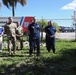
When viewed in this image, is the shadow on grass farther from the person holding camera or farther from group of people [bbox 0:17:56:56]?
the person holding camera

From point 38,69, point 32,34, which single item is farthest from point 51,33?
point 38,69

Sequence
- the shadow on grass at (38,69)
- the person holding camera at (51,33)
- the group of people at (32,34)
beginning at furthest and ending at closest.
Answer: the person holding camera at (51,33) → the group of people at (32,34) → the shadow on grass at (38,69)

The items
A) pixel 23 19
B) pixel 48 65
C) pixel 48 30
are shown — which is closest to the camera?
pixel 48 65

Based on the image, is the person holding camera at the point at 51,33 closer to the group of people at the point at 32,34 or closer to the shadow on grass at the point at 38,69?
the group of people at the point at 32,34

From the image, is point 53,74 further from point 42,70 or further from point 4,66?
point 4,66

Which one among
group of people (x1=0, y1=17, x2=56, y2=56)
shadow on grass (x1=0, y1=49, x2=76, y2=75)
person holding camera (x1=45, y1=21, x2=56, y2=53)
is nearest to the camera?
shadow on grass (x1=0, y1=49, x2=76, y2=75)

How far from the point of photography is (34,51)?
17.2 meters

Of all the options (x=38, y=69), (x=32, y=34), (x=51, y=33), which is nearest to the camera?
(x=38, y=69)

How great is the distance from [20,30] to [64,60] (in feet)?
20.0

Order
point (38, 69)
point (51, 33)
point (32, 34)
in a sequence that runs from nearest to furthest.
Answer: point (38, 69) < point (32, 34) < point (51, 33)

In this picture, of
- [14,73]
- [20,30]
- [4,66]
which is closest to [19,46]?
[20,30]

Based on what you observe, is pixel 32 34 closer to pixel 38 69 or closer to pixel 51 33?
pixel 51 33

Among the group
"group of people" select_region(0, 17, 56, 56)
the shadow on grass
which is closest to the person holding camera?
"group of people" select_region(0, 17, 56, 56)

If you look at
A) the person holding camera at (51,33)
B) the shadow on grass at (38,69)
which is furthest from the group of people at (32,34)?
the shadow on grass at (38,69)
